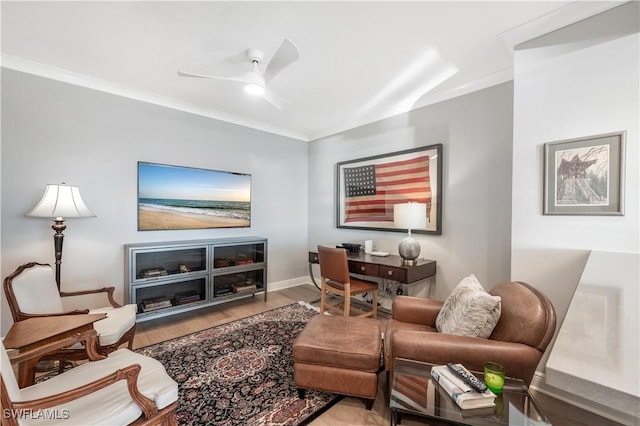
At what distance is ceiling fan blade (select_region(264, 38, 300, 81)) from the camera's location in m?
1.66

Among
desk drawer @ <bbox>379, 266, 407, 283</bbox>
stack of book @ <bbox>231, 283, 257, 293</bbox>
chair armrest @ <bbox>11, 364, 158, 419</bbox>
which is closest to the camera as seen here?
chair armrest @ <bbox>11, 364, 158, 419</bbox>

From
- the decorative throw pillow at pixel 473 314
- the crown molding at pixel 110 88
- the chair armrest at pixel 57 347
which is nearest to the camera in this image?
the chair armrest at pixel 57 347

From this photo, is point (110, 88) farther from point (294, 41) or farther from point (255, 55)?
point (294, 41)

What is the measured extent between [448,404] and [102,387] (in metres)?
1.51

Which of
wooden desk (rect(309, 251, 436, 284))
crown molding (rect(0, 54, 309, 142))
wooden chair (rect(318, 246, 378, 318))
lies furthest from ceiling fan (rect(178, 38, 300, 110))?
wooden desk (rect(309, 251, 436, 284))

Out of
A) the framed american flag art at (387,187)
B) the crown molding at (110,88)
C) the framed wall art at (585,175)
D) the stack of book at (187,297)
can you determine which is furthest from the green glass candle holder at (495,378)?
the crown molding at (110,88)

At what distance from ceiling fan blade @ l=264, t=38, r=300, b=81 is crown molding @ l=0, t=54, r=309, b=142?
1.69 metres

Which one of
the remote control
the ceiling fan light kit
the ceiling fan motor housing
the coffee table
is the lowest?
the coffee table

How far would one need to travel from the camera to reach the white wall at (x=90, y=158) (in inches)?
90.6

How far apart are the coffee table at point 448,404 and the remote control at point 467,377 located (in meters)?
0.08

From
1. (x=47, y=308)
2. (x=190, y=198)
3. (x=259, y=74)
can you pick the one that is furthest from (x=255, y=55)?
(x=47, y=308)

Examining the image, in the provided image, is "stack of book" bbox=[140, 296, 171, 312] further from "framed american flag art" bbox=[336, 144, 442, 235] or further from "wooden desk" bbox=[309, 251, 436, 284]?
"framed american flag art" bbox=[336, 144, 442, 235]

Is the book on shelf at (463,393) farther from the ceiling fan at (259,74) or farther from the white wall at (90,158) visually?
the white wall at (90,158)

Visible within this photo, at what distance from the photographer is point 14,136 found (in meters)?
2.28
